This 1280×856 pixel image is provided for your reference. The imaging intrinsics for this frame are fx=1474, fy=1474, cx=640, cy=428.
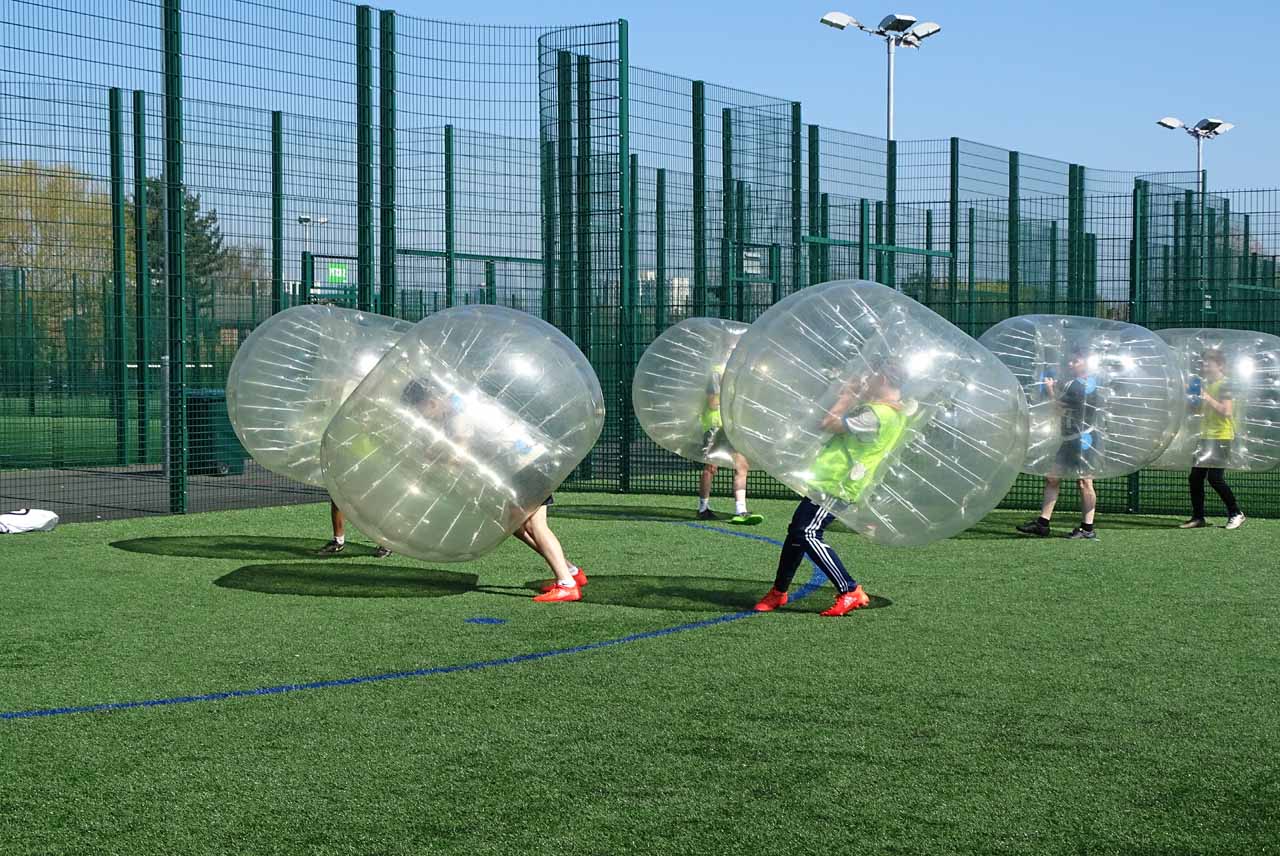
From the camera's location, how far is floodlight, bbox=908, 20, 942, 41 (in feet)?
95.3

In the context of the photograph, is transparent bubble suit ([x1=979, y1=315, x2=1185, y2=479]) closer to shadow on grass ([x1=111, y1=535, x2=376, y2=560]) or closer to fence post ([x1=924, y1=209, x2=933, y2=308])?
shadow on grass ([x1=111, y1=535, x2=376, y2=560])

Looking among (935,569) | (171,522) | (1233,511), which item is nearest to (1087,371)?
(935,569)

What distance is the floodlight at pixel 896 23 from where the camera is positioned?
27.2m

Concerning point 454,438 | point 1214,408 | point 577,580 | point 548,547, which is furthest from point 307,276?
point 1214,408

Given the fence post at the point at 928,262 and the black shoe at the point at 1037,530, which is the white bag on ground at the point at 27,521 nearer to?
the black shoe at the point at 1037,530

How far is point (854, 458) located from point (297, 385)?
4.25m

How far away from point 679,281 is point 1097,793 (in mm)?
14316

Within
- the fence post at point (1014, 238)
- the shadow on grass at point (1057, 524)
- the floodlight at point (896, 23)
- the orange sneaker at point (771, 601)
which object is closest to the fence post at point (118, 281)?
the orange sneaker at point (771, 601)

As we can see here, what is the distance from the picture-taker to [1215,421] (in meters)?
11.8

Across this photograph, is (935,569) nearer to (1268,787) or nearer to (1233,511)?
(1233,511)

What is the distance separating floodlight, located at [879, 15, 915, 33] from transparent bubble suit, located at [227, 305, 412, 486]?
63.6 feet

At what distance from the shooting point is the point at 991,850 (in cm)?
454

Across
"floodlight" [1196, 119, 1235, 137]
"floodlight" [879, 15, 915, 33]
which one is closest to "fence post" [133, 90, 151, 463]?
"floodlight" [879, 15, 915, 33]

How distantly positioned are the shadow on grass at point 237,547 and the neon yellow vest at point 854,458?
4722 millimetres
